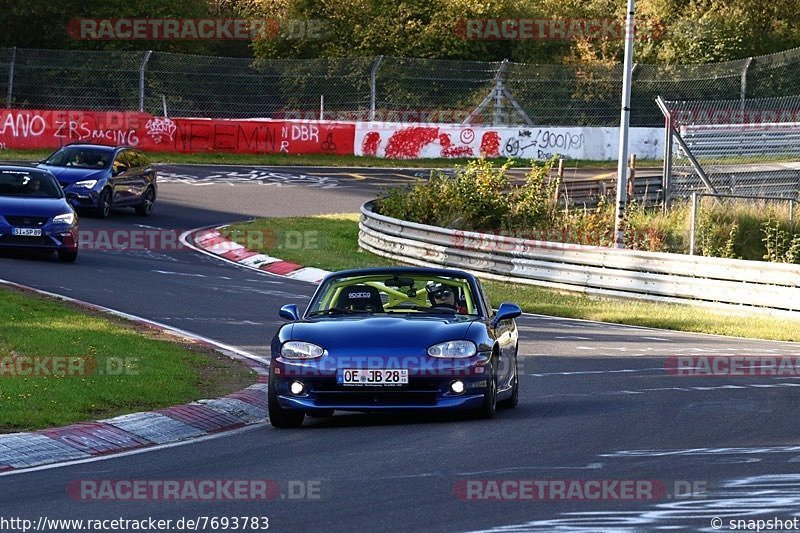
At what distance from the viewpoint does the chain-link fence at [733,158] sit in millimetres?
32875

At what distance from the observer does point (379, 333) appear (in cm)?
1176

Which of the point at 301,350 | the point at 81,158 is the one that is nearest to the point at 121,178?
the point at 81,158

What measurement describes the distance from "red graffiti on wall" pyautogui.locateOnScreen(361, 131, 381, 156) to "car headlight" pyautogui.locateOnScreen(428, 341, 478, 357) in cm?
3687

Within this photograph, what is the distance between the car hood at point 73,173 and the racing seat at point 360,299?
19.6m

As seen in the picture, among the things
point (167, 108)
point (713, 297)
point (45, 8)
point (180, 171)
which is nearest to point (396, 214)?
point (713, 297)

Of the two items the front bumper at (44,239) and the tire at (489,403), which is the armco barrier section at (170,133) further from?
the tire at (489,403)

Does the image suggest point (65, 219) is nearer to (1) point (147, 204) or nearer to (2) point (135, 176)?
(2) point (135, 176)

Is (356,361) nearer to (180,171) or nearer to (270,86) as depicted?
(180,171)

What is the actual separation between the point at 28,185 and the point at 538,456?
1752 centimetres

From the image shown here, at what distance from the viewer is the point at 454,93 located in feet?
157

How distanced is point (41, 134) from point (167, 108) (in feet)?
12.9

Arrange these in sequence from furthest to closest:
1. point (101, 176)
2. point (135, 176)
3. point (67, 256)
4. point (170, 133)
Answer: point (170, 133) → point (135, 176) → point (101, 176) → point (67, 256)

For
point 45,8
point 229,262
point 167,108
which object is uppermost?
point 45,8

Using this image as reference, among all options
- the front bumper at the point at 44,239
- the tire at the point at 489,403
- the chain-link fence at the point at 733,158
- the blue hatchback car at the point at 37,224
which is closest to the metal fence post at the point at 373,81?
the chain-link fence at the point at 733,158
